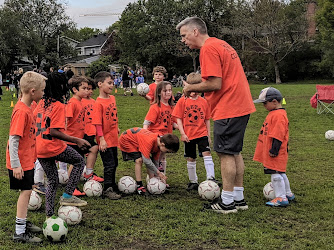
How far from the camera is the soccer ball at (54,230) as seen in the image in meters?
4.52

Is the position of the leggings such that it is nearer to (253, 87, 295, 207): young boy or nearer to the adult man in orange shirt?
the adult man in orange shirt

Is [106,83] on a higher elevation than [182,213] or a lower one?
higher

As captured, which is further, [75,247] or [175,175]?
[175,175]

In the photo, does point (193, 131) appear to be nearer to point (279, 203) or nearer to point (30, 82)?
point (279, 203)

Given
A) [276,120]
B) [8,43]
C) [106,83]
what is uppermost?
[8,43]

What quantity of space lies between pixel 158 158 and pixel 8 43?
6099cm

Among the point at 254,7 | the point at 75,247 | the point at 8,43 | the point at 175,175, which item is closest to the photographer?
the point at 75,247

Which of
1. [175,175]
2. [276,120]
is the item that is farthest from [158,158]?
[276,120]

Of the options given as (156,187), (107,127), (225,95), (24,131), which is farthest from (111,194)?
(225,95)

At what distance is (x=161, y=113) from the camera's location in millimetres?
7156

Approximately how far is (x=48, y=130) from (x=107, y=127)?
170 cm

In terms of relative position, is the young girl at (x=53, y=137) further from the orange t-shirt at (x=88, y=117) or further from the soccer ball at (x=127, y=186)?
the orange t-shirt at (x=88, y=117)

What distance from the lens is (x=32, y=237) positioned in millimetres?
4594

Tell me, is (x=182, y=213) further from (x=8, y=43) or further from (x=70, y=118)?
(x=8, y=43)
